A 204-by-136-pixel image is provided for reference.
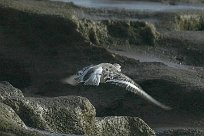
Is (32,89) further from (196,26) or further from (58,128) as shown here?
(196,26)

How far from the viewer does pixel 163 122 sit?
1531 centimetres

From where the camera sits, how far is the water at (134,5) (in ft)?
87.0

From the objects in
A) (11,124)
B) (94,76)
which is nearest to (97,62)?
(94,76)

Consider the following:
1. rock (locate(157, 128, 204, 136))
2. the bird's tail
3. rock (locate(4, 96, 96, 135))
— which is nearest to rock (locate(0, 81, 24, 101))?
rock (locate(4, 96, 96, 135))

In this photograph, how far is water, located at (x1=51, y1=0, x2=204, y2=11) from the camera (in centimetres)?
2652

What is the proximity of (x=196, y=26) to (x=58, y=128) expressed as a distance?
15.5 m

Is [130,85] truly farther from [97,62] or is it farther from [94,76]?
[97,62]

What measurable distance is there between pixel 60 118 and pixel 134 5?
17.2m

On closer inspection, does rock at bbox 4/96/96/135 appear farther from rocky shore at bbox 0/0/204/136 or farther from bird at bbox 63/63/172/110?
bird at bbox 63/63/172/110

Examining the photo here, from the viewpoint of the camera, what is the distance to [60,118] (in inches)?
422

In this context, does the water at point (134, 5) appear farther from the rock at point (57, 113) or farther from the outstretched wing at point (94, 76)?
the rock at point (57, 113)

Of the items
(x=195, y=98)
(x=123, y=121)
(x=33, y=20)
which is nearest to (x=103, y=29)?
(x=33, y=20)

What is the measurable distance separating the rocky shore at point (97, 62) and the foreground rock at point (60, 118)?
0.02 metres

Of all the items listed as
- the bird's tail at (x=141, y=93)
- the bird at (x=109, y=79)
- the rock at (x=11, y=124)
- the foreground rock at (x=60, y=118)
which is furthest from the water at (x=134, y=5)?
the rock at (x=11, y=124)
